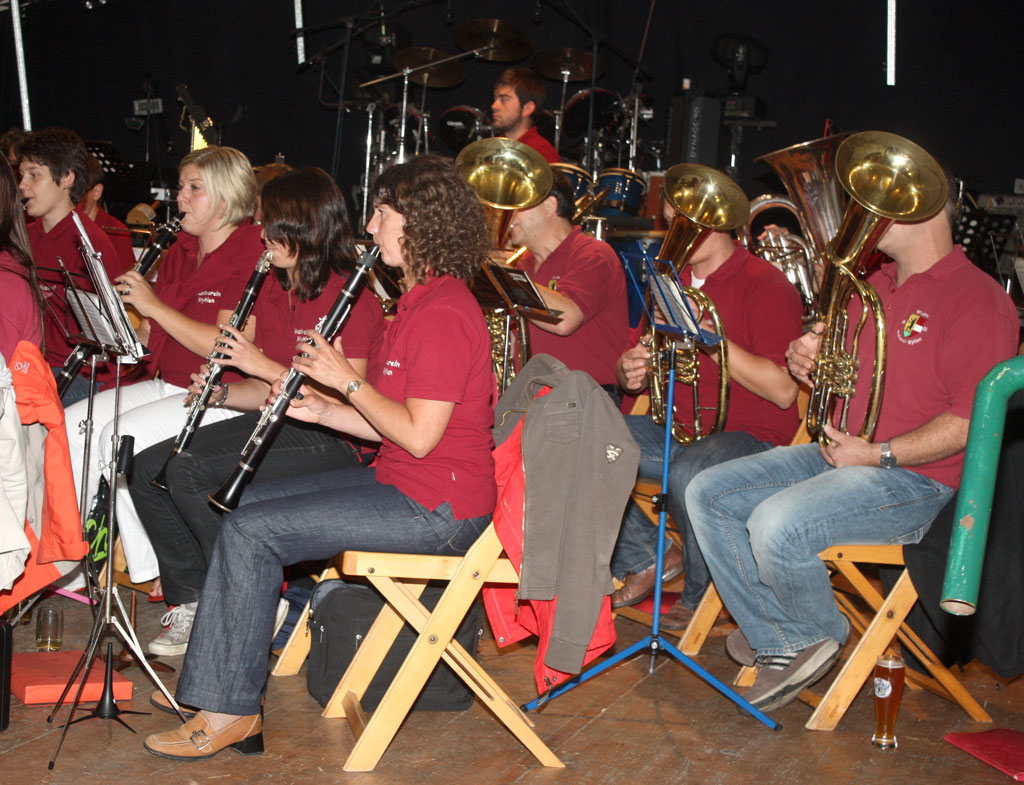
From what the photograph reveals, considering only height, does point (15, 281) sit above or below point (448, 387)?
above

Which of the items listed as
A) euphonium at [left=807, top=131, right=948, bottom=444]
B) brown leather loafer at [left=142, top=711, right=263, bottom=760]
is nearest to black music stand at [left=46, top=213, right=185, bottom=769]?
brown leather loafer at [left=142, top=711, right=263, bottom=760]

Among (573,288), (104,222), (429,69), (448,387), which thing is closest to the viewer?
(448,387)

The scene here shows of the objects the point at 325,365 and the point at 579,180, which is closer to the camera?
the point at 325,365

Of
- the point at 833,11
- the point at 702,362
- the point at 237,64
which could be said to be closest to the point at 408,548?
the point at 702,362

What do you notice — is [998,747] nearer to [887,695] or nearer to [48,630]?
[887,695]

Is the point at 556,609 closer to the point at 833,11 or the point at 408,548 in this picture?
the point at 408,548

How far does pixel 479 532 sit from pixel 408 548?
6.9 inches

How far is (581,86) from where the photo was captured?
8.12 metres

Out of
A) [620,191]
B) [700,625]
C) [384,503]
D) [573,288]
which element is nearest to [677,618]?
[700,625]

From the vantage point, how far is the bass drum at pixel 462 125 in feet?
25.3

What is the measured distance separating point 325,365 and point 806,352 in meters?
1.38

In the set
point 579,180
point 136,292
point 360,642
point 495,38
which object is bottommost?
point 360,642

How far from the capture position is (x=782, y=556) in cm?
254

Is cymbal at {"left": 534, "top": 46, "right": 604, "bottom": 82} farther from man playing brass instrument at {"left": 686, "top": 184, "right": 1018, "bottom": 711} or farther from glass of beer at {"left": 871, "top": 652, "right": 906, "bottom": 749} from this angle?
glass of beer at {"left": 871, "top": 652, "right": 906, "bottom": 749}
